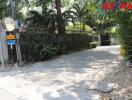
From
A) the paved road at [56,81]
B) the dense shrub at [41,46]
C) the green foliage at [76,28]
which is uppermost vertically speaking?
the green foliage at [76,28]

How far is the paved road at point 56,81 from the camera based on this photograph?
21.6 ft

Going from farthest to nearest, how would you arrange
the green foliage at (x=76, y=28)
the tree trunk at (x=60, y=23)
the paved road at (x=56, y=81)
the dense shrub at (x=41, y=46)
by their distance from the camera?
the green foliage at (x=76, y=28) < the tree trunk at (x=60, y=23) < the dense shrub at (x=41, y=46) < the paved road at (x=56, y=81)

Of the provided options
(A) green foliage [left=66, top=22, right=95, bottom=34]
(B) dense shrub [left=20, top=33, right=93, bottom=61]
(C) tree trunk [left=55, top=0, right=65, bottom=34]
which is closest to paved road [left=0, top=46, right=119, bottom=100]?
(B) dense shrub [left=20, top=33, right=93, bottom=61]

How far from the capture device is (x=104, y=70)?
343 inches

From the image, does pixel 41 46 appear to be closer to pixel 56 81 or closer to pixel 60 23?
pixel 60 23

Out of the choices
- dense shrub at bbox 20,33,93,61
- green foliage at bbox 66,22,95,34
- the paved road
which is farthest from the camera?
green foliage at bbox 66,22,95,34

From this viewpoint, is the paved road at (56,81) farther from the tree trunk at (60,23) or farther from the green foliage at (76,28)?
the green foliage at (76,28)

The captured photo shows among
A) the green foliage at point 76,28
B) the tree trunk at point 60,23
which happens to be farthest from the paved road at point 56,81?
the green foliage at point 76,28

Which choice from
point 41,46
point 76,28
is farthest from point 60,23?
point 76,28

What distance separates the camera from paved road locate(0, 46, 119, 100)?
6.59 metres

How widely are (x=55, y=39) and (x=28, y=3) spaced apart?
3812mm

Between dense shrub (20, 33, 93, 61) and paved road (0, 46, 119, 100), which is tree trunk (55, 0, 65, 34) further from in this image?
paved road (0, 46, 119, 100)

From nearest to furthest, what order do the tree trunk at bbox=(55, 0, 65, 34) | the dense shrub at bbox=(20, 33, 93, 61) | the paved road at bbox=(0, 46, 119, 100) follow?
1. the paved road at bbox=(0, 46, 119, 100)
2. the dense shrub at bbox=(20, 33, 93, 61)
3. the tree trunk at bbox=(55, 0, 65, 34)

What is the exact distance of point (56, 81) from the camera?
311 inches
